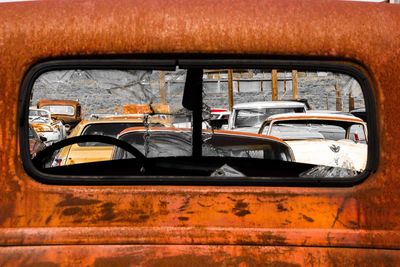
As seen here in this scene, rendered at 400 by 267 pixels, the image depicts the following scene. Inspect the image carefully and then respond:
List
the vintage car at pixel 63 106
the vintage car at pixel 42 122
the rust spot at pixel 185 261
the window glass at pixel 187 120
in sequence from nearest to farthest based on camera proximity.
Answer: the rust spot at pixel 185 261
the window glass at pixel 187 120
the vintage car at pixel 63 106
the vintage car at pixel 42 122

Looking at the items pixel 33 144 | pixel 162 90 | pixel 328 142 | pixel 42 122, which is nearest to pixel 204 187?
pixel 162 90

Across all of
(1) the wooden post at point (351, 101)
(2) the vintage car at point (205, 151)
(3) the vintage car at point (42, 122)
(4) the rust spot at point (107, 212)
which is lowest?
(4) the rust spot at point (107, 212)

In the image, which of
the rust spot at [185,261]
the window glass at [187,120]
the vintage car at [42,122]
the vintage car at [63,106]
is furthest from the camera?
the vintage car at [42,122]

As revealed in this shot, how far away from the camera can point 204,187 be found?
1.76 meters

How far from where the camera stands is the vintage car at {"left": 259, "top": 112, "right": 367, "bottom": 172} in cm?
219

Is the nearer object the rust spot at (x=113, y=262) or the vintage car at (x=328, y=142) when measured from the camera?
the rust spot at (x=113, y=262)

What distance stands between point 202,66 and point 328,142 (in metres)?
1.74

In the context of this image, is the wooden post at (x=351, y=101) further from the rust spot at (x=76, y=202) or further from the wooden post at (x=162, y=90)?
the rust spot at (x=76, y=202)

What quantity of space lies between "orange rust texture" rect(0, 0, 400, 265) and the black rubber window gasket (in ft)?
0.06

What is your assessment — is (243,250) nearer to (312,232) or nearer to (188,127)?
(312,232)

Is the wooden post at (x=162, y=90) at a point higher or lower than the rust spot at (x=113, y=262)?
higher

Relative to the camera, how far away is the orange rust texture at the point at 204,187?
1724 mm

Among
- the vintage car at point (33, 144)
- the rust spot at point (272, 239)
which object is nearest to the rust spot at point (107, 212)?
the vintage car at point (33, 144)

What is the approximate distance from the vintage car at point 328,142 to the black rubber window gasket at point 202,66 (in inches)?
4.9
